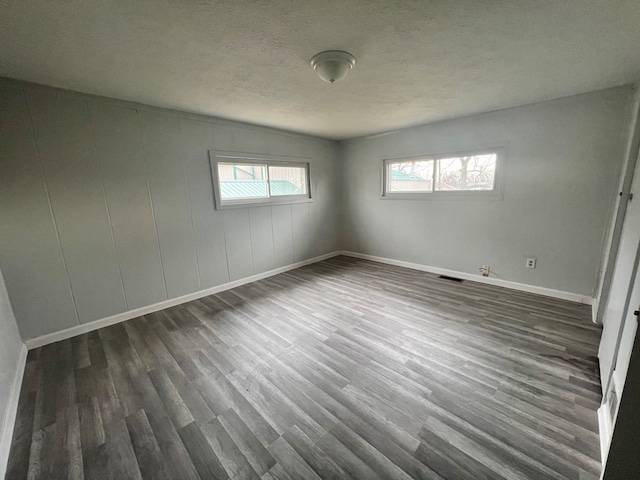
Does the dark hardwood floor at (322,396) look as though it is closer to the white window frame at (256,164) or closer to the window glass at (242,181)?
the white window frame at (256,164)

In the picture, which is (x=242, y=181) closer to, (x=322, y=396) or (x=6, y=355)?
(x=6, y=355)

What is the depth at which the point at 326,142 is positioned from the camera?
187 inches

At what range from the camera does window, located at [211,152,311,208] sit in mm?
3395

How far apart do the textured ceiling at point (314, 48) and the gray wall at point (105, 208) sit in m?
0.29

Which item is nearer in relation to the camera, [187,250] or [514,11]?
[514,11]

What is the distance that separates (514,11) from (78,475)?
3.32 meters

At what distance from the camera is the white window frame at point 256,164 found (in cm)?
328

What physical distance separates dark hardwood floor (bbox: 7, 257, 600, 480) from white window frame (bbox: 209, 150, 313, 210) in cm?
156

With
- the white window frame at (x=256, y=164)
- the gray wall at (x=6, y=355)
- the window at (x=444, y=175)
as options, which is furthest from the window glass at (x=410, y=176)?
the gray wall at (x=6, y=355)

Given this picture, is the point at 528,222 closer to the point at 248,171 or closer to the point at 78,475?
the point at 248,171

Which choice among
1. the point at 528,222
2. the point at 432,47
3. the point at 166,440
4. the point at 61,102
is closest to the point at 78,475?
the point at 166,440

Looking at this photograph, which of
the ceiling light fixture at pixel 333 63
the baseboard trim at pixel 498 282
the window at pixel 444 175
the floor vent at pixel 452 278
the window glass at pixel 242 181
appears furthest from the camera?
the floor vent at pixel 452 278

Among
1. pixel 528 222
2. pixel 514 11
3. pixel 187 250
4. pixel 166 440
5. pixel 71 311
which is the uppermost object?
pixel 514 11

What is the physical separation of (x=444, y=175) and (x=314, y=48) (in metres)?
2.88
